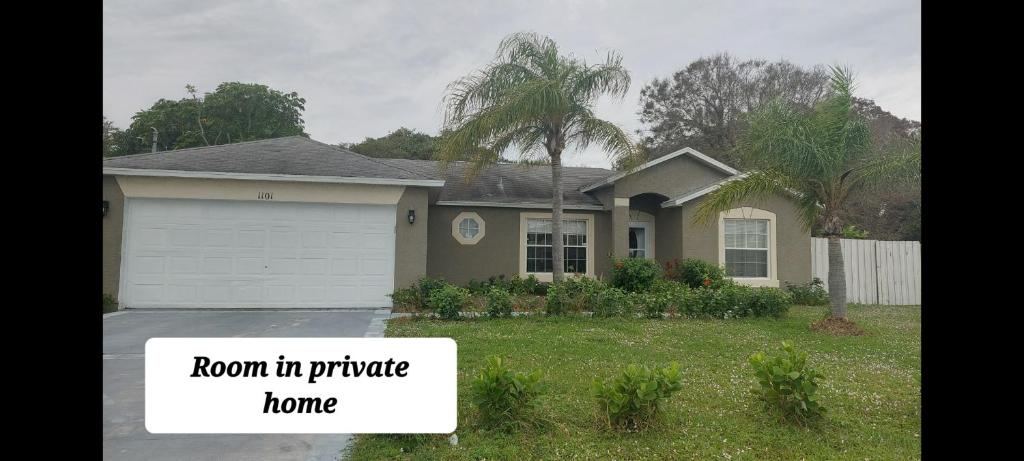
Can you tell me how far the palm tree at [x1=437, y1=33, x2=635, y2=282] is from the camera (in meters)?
12.0

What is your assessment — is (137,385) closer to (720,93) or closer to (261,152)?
(261,152)

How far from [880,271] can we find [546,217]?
903cm

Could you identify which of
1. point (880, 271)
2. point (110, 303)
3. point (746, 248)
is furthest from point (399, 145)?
point (880, 271)

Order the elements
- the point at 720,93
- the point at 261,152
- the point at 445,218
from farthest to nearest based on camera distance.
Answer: the point at 720,93 < the point at 445,218 < the point at 261,152

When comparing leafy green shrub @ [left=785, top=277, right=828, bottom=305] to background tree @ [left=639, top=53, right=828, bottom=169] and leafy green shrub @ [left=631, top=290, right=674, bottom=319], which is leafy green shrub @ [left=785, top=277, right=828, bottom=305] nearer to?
leafy green shrub @ [left=631, top=290, right=674, bottom=319]

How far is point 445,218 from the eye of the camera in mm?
14195

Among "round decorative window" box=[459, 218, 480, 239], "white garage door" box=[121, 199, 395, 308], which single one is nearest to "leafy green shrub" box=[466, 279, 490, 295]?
"round decorative window" box=[459, 218, 480, 239]

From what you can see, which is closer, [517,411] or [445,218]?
[517,411]

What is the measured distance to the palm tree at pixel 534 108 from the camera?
1195 cm

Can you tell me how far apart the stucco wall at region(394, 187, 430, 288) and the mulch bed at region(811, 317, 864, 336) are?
7.73 m

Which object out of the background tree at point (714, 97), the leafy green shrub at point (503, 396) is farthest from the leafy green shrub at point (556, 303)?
the background tree at point (714, 97)
